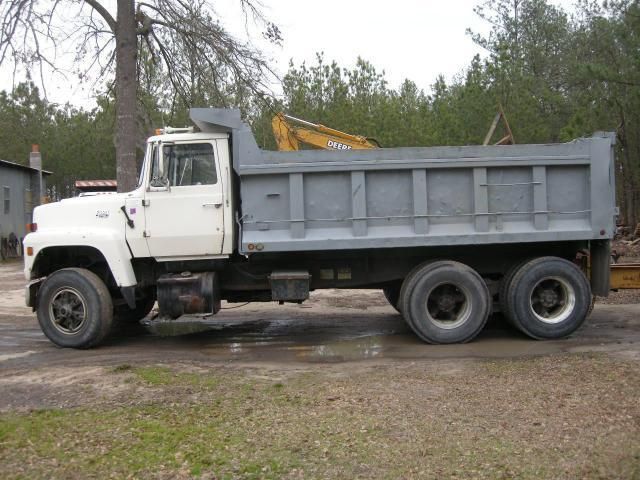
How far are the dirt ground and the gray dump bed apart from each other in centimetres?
145

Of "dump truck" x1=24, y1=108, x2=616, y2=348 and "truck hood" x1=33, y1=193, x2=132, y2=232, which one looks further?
"truck hood" x1=33, y1=193, x2=132, y2=232

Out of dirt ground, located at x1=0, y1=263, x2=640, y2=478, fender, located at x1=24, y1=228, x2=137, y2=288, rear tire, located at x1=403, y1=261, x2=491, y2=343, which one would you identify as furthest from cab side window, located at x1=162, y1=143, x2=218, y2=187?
rear tire, located at x1=403, y1=261, x2=491, y2=343

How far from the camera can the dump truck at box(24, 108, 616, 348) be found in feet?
26.3

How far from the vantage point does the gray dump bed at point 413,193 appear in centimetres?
800

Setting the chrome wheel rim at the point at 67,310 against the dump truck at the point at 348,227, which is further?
the chrome wheel rim at the point at 67,310

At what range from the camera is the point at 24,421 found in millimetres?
5152

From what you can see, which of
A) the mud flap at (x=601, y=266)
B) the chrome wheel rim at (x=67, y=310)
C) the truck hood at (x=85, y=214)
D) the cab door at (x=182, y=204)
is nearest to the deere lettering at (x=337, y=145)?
the cab door at (x=182, y=204)

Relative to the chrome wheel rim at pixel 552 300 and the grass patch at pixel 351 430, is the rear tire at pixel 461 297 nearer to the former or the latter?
the chrome wheel rim at pixel 552 300

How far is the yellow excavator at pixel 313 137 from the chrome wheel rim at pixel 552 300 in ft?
10.1

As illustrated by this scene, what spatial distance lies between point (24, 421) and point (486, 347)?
5374 millimetres

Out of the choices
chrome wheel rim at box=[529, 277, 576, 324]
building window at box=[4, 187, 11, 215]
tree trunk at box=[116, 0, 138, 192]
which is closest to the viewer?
chrome wheel rim at box=[529, 277, 576, 324]

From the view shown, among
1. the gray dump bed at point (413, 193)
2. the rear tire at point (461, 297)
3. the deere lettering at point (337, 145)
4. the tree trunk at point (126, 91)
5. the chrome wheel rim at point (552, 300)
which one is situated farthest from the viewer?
the tree trunk at point (126, 91)

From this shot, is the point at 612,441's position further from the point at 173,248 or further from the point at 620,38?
the point at 620,38

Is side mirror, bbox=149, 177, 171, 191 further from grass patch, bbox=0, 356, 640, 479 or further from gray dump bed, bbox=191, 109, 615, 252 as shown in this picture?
grass patch, bbox=0, 356, 640, 479
